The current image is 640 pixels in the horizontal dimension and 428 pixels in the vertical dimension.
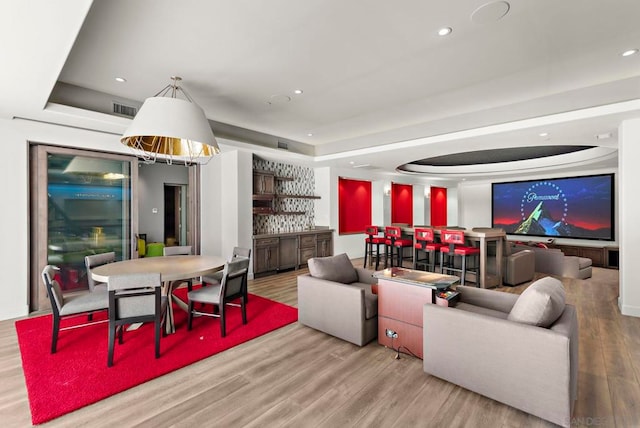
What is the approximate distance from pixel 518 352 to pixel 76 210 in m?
5.80

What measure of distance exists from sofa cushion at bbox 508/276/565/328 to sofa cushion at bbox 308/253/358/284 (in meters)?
1.91

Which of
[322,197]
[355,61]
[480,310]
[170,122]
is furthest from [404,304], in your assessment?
[322,197]

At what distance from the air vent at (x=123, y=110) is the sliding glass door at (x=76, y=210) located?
0.93m

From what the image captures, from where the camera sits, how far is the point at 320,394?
2.40 metres

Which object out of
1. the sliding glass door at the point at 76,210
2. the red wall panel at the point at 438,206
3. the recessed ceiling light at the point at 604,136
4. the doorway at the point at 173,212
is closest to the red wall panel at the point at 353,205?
the red wall panel at the point at 438,206

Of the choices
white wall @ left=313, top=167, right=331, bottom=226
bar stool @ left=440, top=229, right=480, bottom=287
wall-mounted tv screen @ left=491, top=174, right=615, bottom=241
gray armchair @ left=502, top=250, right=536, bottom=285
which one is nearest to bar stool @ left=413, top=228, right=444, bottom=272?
bar stool @ left=440, top=229, right=480, bottom=287

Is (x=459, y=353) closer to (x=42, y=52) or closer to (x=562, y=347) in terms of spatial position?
A: (x=562, y=347)

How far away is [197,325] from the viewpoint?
12.4 ft

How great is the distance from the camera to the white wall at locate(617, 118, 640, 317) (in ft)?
13.3

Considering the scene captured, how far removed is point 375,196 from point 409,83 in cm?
575

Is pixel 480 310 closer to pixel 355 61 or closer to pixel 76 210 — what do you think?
pixel 355 61

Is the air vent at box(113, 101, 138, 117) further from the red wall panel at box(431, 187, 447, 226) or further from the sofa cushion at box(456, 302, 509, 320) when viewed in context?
the red wall panel at box(431, 187, 447, 226)

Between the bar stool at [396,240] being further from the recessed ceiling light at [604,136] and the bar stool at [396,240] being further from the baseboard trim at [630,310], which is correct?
the recessed ceiling light at [604,136]

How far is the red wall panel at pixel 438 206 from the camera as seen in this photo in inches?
454
